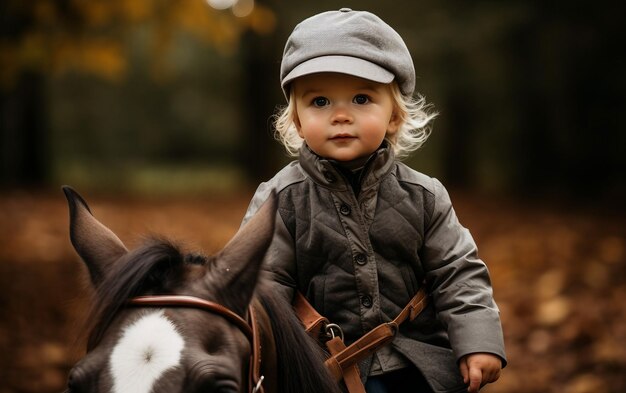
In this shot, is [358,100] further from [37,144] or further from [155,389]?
[37,144]

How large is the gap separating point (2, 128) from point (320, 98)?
1793 cm

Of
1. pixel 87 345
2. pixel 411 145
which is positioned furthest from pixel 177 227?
pixel 87 345

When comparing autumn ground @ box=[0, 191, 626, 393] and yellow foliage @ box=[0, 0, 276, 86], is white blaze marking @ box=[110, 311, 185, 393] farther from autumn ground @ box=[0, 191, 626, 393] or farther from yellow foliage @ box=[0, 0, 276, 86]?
yellow foliage @ box=[0, 0, 276, 86]

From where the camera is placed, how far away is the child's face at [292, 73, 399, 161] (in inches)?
108

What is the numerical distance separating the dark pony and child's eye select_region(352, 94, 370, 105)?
0.70 meters

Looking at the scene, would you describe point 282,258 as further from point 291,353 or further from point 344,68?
point 344,68

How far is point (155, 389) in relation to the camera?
1.89m

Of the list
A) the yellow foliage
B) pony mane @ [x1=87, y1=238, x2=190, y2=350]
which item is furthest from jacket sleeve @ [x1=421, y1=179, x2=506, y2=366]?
the yellow foliage

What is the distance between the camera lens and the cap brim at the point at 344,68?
266 cm

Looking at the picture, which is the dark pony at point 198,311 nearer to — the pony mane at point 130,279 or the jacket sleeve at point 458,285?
the pony mane at point 130,279

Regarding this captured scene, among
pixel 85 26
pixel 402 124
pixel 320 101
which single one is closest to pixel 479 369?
pixel 402 124

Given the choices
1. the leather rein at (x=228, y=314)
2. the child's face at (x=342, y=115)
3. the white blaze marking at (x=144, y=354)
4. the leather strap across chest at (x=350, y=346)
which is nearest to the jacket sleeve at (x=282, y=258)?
the leather strap across chest at (x=350, y=346)

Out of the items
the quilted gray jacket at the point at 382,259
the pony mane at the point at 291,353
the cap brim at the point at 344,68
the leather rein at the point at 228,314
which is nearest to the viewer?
the leather rein at the point at 228,314

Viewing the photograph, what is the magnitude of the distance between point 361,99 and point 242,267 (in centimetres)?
90
